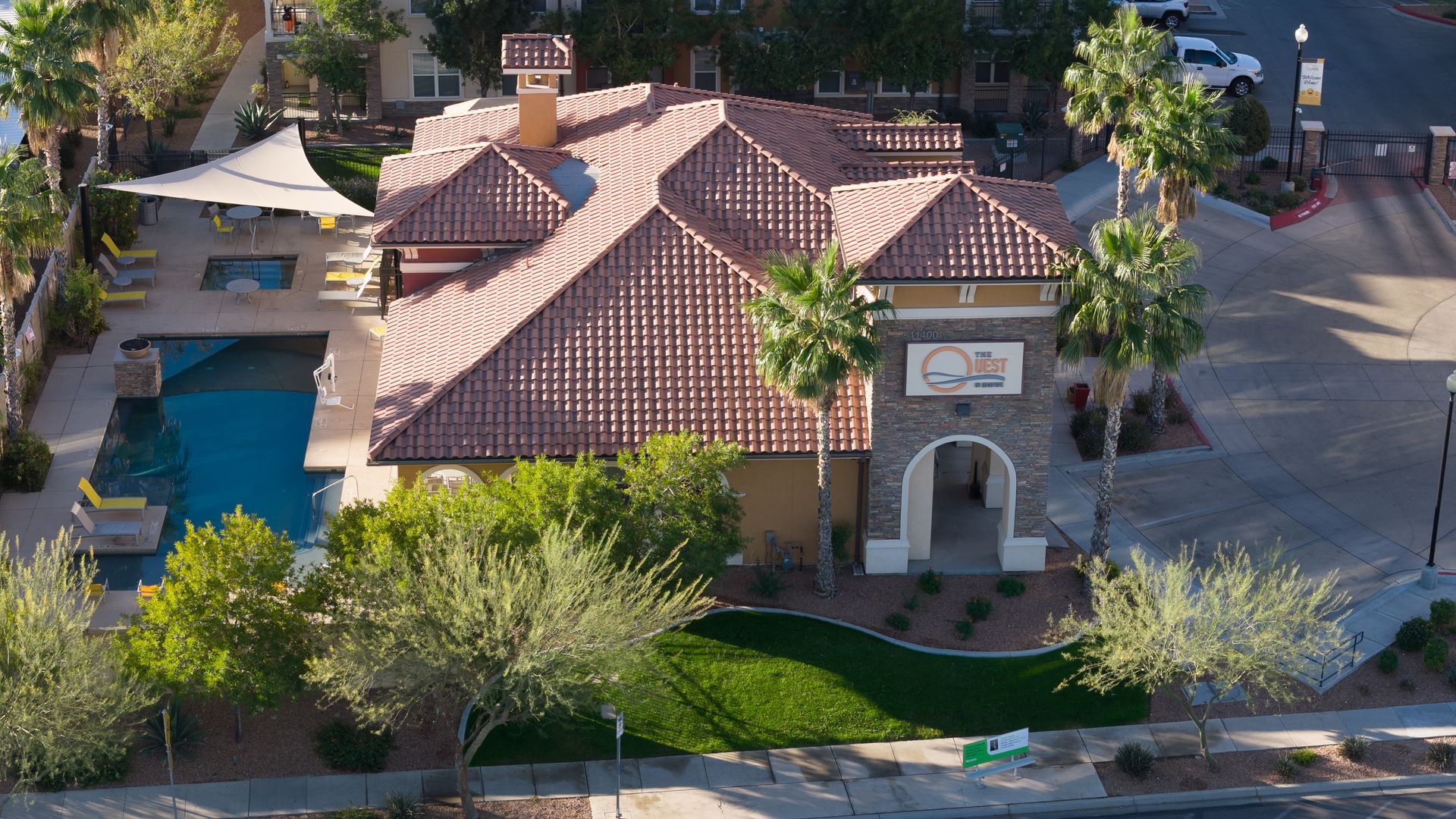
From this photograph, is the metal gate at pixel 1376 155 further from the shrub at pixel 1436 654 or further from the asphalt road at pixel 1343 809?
the asphalt road at pixel 1343 809

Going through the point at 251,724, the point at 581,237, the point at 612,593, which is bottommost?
the point at 251,724

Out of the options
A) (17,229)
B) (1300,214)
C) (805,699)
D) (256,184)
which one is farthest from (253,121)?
(805,699)

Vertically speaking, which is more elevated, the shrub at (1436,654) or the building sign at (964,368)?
the building sign at (964,368)

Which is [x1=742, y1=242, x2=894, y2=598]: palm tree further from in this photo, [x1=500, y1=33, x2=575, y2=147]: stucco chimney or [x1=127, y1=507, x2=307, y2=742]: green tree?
[x1=500, y1=33, x2=575, y2=147]: stucco chimney

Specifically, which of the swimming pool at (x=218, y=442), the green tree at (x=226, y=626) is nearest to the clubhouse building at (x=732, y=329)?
the swimming pool at (x=218, y=442)

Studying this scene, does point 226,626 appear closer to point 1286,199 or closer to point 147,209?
point 147,209

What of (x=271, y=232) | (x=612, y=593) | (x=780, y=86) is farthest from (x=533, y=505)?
(x=780, y=86)

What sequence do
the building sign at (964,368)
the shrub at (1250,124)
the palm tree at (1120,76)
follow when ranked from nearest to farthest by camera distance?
the building sign at (964,368), the palm tree at (1120,76), the shrub at (1250,124)

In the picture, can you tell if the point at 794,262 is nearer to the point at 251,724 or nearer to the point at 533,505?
the point at 533,505
